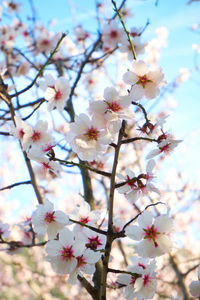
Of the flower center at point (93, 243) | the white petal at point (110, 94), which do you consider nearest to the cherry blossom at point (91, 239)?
the flower center at point (93, 243)

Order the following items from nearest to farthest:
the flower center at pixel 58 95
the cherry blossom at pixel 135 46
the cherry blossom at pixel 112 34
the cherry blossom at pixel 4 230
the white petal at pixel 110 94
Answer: the white petal at pixel 110 94 < the flower center at pixel 58 95 < the cherry blossom at pixel 4 230 < the cherry blossom at pixel 135 46 < the cherry blossom at pixel 112 34

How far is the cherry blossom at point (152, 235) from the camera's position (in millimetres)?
1002

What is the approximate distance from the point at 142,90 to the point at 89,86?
313 cm

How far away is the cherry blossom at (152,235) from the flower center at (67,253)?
25 cm

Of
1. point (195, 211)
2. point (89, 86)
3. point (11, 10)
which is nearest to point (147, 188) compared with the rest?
point (89, 86)

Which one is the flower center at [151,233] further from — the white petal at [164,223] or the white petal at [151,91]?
the white petal at [151,91]

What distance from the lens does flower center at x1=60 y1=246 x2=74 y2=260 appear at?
1.06 m

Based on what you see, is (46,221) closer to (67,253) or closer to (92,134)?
(67,253)

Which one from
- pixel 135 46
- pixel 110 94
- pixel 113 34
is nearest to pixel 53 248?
pixel 110 94

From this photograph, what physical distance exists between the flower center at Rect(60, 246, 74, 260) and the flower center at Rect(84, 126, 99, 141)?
0.44 metres

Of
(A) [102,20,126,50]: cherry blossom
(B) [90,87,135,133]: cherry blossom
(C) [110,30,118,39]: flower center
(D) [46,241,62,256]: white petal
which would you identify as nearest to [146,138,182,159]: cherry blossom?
(B) [90,87,135,133]: cherry blossom

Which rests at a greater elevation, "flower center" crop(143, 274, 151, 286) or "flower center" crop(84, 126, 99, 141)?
"flower center" crop(84, 126, 99, 141)

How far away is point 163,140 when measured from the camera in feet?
3.59

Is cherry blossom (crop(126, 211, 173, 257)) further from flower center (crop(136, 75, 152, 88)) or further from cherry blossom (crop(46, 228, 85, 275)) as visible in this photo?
flower center (crop(136, 75, 152, 88))
